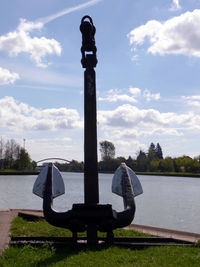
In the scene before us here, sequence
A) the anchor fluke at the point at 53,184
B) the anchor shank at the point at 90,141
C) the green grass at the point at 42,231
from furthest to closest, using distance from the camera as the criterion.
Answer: the green grass at the point at 42,231 < the anchor shank at the point at 90,141 < the anchor fluke at the point at 53,184

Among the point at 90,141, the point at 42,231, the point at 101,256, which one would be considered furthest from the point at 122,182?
the point at 42,231

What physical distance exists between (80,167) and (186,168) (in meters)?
47.1

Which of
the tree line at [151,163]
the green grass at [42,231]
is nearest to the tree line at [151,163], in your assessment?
the tree line at [151,163]

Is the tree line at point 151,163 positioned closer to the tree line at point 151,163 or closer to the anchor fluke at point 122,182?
the tree line at point 151,163

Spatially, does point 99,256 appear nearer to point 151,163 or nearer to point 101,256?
point 101,256

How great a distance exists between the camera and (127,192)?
557 centimetres

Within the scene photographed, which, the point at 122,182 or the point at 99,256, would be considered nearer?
the point at 99,256

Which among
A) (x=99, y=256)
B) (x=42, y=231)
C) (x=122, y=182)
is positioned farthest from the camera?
(x=42, y=231)

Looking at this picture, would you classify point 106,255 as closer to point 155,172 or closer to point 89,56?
point 89,56

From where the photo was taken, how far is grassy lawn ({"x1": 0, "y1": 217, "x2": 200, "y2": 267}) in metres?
4.22

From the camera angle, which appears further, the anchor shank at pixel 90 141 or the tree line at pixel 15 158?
the tree line at pixel 15 158

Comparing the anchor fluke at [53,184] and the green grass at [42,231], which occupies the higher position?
the anchor fluke at [53,184]

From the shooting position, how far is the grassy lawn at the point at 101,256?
13.8ft

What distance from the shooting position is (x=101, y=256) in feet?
15.0
